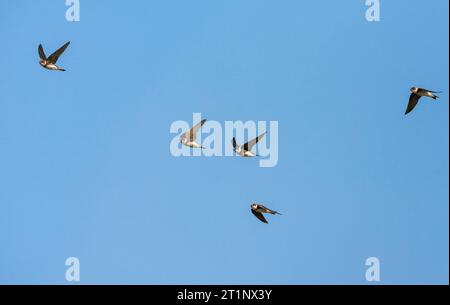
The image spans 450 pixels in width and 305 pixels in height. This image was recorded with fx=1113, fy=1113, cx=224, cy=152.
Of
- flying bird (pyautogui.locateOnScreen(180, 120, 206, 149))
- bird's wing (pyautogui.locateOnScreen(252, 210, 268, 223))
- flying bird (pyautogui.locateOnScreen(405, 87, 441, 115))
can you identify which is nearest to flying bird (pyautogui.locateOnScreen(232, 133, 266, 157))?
flying bird (pyautogui.locateOnScreen(180, 120, 206, 149))

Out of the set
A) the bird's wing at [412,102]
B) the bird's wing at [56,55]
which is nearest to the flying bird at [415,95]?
the bird's wing at [412,102]

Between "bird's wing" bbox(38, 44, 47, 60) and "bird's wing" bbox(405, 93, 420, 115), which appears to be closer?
"bird's wing" bbox(38, 44, 47, 60)

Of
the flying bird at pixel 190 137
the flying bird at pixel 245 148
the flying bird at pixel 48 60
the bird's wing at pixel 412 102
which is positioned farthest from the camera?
the bird's wing at pixel 412 102

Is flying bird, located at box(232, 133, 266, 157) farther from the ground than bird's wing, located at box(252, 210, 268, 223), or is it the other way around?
flying bird, located at box(232, 133, 266, 157)

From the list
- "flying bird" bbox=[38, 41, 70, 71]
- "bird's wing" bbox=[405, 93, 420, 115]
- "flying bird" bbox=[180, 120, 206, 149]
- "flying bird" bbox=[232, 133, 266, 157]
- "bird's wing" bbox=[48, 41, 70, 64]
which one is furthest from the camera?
"bird's wing" bbox=[405, 93, 420, 115]

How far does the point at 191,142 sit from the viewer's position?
2988cm

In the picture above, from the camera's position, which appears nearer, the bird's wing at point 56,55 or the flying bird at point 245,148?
the flying bird at point 245,148

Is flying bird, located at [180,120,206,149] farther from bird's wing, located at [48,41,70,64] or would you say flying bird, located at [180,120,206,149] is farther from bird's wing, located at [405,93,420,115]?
bird's wing, located at [405,93,420,115]

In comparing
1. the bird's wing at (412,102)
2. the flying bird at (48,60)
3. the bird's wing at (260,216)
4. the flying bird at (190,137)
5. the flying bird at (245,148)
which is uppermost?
the flying bird at (48,60)

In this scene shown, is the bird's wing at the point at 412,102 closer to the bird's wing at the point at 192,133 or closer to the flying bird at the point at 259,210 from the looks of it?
the flying bird at the point at 259,210

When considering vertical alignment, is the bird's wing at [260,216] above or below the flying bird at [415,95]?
below
